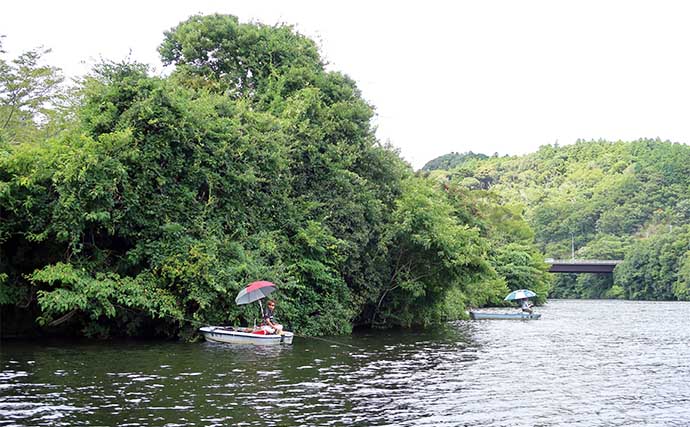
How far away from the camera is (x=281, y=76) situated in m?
44.1

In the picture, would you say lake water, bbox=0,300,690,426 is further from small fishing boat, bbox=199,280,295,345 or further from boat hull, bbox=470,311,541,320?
boat hull, bbox=470,311,541,320

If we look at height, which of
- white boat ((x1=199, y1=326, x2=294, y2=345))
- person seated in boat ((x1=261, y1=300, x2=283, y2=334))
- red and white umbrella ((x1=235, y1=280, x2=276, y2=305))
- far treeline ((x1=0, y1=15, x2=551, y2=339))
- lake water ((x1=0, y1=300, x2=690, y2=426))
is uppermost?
far treeline ((x1=0, y1=15, x2=551, y2=339))

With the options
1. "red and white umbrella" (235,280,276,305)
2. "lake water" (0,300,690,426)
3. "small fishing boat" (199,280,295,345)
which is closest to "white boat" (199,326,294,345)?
"small fishing boat" (199,280,295,345)

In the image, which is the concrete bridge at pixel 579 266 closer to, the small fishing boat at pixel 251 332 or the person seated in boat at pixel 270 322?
the person seated in boat at pixel 270 322

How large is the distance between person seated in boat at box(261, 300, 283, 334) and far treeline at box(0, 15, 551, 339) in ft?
3.22

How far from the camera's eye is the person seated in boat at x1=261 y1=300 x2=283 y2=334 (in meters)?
32.3

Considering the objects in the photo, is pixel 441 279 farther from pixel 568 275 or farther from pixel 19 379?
pixel 568 275

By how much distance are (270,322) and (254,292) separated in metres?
2.10

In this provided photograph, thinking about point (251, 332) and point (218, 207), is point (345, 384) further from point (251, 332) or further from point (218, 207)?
point (218, 207)

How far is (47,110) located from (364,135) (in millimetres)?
27691

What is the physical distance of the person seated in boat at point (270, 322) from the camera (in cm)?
3234

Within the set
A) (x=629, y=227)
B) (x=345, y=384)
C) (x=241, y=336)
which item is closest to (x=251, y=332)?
(x=241, y=336)

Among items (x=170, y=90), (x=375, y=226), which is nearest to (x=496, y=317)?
(x=375, y=226)

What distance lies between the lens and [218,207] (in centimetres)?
3572
